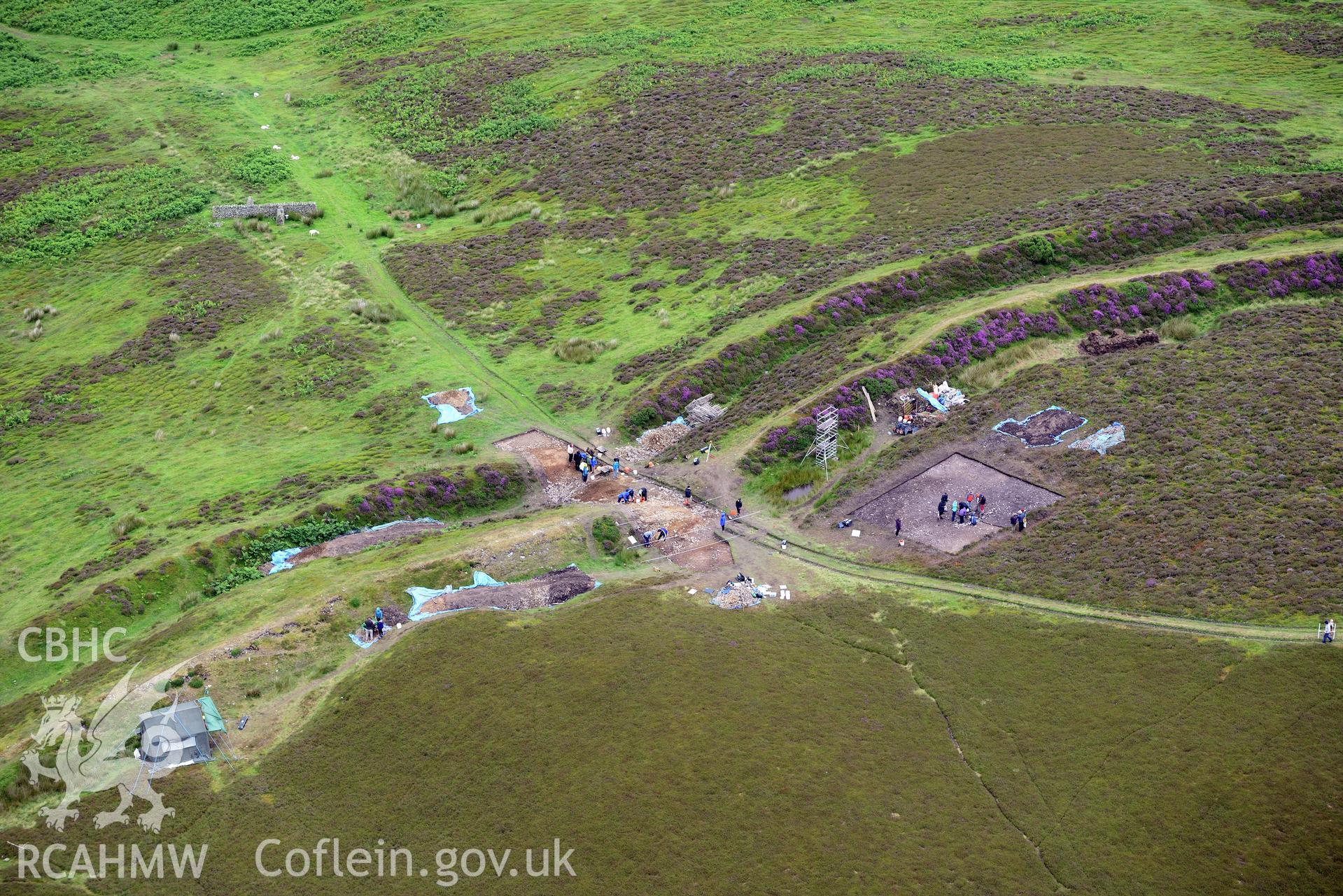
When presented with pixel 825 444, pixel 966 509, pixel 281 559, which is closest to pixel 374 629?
pixel 281 559

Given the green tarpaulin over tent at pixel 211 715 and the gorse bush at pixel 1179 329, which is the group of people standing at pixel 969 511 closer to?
the gorse bush at pixel 1179 329

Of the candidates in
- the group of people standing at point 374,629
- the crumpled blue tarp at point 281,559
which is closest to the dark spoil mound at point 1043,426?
the group of people standing at point 374,629

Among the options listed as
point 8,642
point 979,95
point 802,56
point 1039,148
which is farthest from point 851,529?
point 802,56

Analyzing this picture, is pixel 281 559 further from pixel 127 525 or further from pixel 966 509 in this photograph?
pixel 966 509

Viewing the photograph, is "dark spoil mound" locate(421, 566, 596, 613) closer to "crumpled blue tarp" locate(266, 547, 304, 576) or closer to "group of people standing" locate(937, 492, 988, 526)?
"crumpled blue tarp" locate(266, 547, 304, 576)

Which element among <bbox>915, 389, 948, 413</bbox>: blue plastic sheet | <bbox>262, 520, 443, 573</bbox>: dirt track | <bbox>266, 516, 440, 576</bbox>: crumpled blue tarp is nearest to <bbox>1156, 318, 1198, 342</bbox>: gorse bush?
<bbox>915, 389, 948, 413</bbox>: blue plastic sheet
